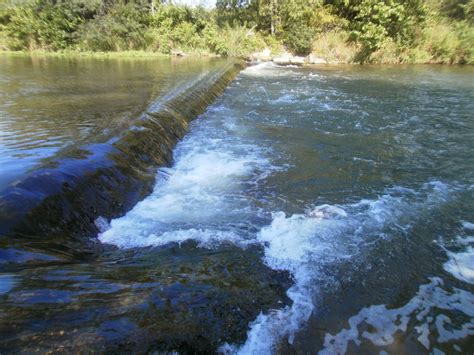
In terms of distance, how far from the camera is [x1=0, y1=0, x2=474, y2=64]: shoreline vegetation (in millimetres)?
20844

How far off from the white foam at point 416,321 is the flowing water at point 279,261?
0.04 ft

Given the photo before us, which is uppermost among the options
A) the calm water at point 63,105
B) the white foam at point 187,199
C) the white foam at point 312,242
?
the calm water at point 63,105

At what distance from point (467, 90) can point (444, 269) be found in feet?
38.5

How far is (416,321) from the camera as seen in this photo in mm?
2965

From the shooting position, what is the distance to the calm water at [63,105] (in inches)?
214

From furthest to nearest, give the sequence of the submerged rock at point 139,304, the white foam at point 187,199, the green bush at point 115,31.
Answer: the green bush at point 115,31 → the white foam at point 187,199 → the submerged rock at point 139,304

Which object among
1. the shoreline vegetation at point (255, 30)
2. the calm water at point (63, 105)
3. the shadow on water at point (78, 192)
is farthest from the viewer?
the shoreline vegetation at point (255, 30)

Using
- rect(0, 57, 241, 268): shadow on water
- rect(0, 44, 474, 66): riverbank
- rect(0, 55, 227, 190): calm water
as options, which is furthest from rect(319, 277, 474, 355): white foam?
rect(0, 44, 474, 66): riverbank

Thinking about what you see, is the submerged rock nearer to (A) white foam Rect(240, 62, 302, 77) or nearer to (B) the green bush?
(A) white foam Rect(240, 62, 302, 77)

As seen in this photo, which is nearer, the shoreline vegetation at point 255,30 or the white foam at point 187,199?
the white foam at point 187,199

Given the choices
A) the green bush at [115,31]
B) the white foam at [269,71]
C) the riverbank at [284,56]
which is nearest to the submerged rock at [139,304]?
the white foam at [269,71]

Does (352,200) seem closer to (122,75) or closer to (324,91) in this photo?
(324,91)

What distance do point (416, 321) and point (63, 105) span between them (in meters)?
8.75

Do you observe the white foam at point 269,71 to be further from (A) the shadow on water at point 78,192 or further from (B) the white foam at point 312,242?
(B) the white foam at point 312,242
